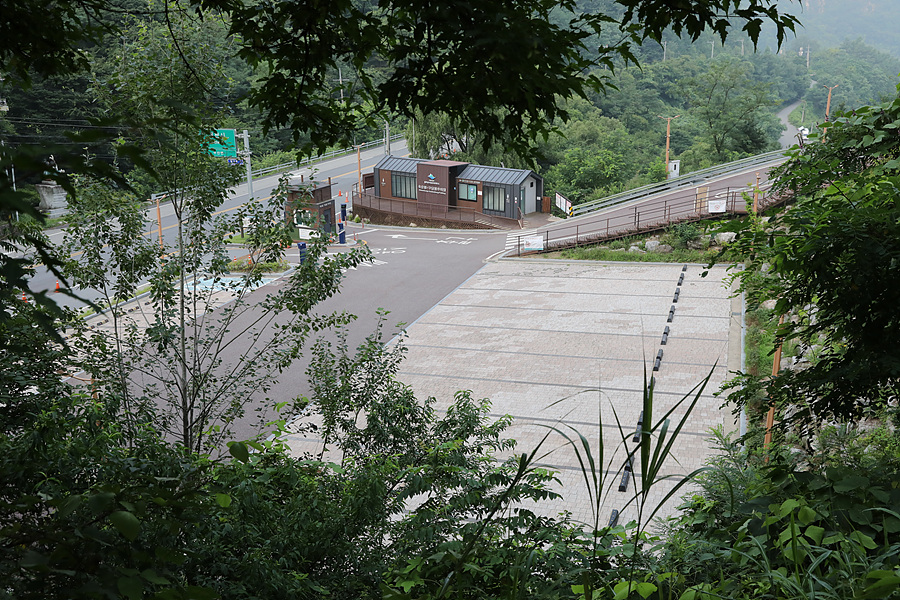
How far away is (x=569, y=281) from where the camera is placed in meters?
23.9

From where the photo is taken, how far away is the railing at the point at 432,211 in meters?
33.5

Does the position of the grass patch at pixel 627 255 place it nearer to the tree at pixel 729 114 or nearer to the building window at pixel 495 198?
the building window at pixel 495 198

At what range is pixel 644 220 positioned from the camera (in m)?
29.7

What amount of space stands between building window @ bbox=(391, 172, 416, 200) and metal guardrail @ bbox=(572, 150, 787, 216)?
8.35m

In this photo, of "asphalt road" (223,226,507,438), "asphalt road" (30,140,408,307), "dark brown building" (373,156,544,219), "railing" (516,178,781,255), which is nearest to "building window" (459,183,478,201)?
"dark brown building" (373,156,544,219)

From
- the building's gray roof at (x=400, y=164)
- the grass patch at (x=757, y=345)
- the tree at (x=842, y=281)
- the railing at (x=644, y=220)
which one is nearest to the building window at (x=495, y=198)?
the railing at (x=644, y=220)

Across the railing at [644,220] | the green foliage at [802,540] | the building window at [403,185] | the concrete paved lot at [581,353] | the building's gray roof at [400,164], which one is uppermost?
the building's gray roof at [400,164]

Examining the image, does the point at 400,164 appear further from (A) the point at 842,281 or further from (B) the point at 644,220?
(A) the point at 842,281

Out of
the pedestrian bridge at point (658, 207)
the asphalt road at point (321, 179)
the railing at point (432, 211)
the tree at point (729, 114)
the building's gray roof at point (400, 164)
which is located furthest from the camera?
the tree at point (729, 114)

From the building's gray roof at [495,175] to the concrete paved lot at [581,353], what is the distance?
9.05m

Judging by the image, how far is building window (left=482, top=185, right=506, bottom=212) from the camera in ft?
109

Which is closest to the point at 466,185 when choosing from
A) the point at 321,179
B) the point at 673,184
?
the point at 673,184

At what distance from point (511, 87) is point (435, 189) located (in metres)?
31.3

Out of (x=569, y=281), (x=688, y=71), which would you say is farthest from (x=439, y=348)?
(x=688, y=71)
